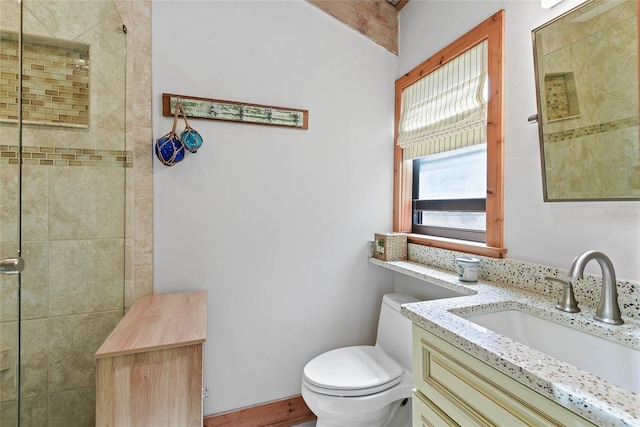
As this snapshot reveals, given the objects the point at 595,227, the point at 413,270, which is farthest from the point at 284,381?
the point at 595,227

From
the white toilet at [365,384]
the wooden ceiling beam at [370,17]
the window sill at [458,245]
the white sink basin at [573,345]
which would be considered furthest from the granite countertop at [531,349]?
the wooden ceiling beam at [370,17]

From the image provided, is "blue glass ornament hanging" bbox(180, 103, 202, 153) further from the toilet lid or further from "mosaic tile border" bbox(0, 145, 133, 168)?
the toilet lid

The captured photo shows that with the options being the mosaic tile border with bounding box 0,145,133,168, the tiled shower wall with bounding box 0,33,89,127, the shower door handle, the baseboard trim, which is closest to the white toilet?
the baseboard trim

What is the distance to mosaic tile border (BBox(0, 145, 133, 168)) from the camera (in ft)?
3.10

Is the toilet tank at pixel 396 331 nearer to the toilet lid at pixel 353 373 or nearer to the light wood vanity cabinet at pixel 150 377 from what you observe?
the toilet lid at pixel 353 373

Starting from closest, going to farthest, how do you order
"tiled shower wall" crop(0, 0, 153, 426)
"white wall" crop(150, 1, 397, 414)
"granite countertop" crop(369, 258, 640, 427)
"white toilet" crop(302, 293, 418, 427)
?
"granite countertop" crop(369, 258, 640, 427) → "tiled shower wall" crop(0, 0, 153, 426) → "white toilet" crop(302, 293, 418, 427) → "white wall" crop(150, 1, 397, 414)

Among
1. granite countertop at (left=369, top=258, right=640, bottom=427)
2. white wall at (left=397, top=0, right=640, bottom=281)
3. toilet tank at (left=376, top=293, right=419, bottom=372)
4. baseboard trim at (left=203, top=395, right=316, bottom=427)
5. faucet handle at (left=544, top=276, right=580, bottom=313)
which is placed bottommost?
baseboard trim at (left=203, top=395, right=316, bottom=427)

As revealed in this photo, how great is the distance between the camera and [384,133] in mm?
2055

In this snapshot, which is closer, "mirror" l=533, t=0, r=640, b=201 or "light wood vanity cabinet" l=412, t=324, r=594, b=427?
"light wood vanity cabinet" l=412, t=324, r=594, b=427

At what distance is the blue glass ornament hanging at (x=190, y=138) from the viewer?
1511 mm

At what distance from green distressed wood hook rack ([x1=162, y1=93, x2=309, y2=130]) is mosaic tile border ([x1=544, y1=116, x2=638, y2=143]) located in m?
1.24

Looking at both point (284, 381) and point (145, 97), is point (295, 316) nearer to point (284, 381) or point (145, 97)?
point (284, 381)

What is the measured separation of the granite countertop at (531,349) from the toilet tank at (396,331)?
42 cm

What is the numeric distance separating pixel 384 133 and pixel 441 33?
66cm
